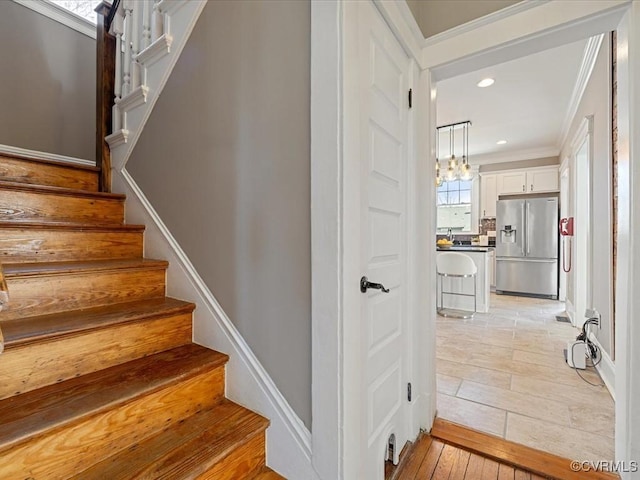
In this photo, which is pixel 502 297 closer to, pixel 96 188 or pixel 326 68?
pixel 326 68

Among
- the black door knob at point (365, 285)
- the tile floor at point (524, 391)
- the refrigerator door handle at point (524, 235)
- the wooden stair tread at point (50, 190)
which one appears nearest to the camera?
the black door knob at point (365, 285)

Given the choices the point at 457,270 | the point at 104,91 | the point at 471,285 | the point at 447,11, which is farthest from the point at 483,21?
the point at 471,285

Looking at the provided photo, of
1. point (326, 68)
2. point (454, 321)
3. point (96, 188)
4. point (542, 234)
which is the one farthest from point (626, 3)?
point (542, 234)

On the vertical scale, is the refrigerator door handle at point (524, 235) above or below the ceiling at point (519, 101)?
below

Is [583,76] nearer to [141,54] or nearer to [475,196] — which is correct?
[475,196]

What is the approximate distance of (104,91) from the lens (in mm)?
2027

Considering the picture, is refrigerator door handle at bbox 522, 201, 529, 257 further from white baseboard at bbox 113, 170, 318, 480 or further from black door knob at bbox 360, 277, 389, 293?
white baseboard at bbox 113, 170, 318, 480

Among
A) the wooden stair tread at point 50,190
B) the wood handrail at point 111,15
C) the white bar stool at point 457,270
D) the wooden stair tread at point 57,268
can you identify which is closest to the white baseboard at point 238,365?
the wooden stair tread at point 57,268

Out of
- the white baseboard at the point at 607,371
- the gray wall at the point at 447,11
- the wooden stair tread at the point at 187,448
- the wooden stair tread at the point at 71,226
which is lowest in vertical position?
the white baseboard at the point at 607,371

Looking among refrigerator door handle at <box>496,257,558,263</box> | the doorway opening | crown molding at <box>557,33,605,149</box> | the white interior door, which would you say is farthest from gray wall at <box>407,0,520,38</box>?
refrigerator door handle at <box>496,257,558,263</box>

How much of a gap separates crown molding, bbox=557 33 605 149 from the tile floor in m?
2.33

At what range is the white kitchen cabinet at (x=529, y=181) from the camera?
5453 millimetres

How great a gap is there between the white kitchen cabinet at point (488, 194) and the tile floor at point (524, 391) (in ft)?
10.2

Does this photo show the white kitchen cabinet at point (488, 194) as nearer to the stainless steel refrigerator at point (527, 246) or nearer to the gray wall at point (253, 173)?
the stainless steel refrigerator at point (527, 246)
